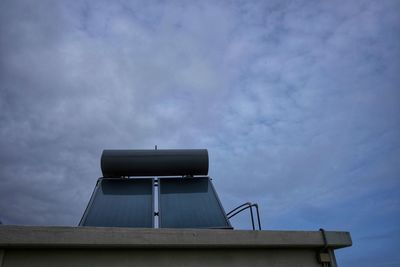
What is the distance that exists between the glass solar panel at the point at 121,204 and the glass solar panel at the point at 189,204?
24cm

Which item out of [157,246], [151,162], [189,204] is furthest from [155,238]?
[151,162]

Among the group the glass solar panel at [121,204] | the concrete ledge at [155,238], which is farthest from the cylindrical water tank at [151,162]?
the concrete ledge at [155,238]

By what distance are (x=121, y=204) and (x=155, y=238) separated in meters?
1.68

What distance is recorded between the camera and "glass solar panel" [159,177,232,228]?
4.51 m

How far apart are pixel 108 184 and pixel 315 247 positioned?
3.85 metres

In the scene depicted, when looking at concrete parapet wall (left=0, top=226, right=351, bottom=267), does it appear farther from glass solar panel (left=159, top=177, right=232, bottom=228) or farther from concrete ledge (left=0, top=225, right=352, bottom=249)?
glass solar panel (left=159, top=177, right=232, bottom=228)

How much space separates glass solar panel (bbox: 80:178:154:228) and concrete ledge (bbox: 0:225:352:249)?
2.59 feet

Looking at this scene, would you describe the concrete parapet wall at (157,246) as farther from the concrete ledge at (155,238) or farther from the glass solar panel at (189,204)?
the glass solar panel at (189,204)

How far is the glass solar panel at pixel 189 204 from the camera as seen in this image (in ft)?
14.8

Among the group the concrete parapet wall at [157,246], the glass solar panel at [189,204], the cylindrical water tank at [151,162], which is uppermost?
the cylindrical water tank at [151,162]

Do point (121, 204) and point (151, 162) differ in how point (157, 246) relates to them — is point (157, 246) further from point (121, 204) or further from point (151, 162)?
point (151, 162)

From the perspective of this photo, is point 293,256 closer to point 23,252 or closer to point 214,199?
point 214,199

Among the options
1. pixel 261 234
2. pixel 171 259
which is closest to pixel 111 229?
pixel 171 259

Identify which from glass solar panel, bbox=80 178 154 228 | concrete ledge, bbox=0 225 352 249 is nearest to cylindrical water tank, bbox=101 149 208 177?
glass solar panel, bbox=80 178 154 228
